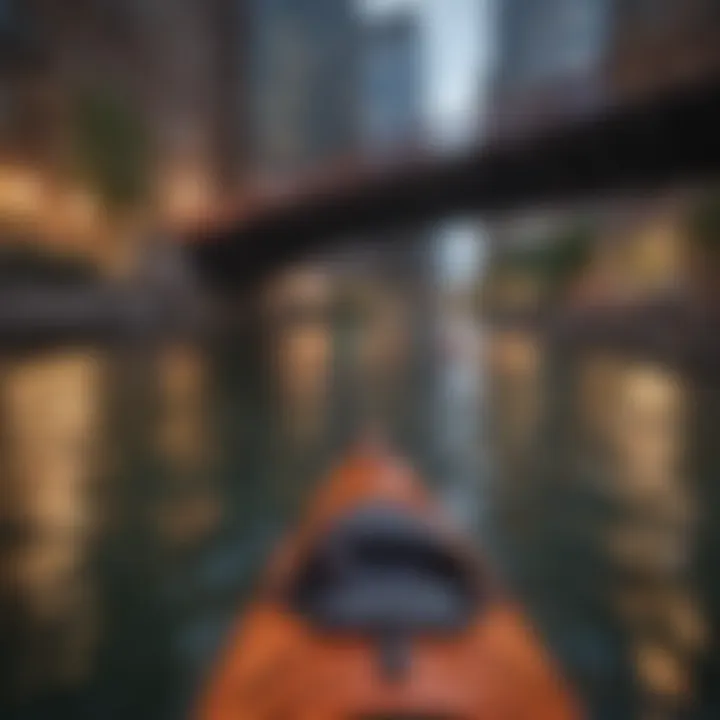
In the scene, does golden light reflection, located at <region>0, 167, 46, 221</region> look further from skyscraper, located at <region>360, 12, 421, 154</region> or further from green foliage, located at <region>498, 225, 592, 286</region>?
green foliage, located at <region>498, 225, 592, 286</region>

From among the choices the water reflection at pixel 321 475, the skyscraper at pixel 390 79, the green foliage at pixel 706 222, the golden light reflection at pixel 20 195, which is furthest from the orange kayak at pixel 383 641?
the green foliage at pixel 706 222

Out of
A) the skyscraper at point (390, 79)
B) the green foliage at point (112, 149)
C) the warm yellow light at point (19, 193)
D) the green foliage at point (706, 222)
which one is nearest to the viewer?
the warm yellow light at point (19, 193)

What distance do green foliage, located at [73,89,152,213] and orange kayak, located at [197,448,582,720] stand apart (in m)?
0.85

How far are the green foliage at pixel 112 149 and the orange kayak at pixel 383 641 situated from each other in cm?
85

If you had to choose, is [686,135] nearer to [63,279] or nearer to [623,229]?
[623,229]

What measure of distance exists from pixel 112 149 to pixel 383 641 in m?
1.04

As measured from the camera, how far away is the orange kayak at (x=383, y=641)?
20.9 inches

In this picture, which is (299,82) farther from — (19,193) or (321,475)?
(321,475)

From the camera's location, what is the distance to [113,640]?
2.97 ft

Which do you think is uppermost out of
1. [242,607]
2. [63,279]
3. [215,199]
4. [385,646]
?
[215,199]

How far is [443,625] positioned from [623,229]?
1.41 meters

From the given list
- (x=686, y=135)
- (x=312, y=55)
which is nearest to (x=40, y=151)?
(x=312, y=55)

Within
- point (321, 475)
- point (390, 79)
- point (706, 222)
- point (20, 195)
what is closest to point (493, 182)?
point (706, 222)

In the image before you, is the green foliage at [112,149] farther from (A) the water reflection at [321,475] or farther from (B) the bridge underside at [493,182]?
(A) the water reflection at [321,475]
